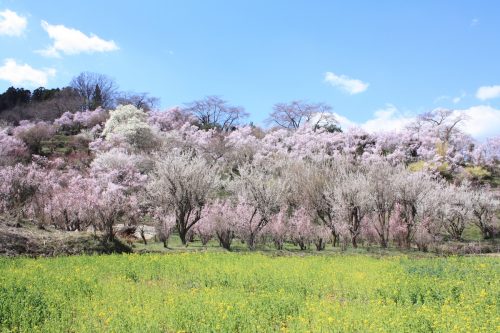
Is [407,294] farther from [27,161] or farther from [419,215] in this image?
[27,161]

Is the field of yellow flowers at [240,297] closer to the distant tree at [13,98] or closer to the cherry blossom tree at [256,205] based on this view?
the cherry blossom tree at [256,205]

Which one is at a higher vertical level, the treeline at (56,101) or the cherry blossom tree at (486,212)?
the treeline at (56,101)

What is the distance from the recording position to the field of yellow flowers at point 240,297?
856 centimetres

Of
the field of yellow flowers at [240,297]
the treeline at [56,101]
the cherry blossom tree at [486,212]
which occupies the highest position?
the treeline at [56,101]

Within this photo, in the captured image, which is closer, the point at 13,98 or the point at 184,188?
the point at 184,188

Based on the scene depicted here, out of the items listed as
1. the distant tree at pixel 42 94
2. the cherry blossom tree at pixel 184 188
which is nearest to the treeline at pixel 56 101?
the distant tree at pixel 42 94

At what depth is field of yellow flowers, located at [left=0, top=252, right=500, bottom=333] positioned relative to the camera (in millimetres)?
8562

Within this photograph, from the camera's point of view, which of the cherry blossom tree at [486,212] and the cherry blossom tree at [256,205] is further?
the cherry blossom tree at [486,212]

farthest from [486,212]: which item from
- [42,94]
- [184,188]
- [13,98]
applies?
[13,98]

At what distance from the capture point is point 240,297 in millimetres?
10781

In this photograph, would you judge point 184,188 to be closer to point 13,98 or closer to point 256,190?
point 256,190

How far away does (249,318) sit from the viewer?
8844 mm

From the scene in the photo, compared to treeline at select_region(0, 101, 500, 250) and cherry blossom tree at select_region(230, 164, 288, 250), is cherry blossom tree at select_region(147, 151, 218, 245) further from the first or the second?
cherry blossom tree at select_region(230, 164, 288, 250)

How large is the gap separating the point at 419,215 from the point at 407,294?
84.2 feet
